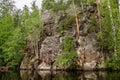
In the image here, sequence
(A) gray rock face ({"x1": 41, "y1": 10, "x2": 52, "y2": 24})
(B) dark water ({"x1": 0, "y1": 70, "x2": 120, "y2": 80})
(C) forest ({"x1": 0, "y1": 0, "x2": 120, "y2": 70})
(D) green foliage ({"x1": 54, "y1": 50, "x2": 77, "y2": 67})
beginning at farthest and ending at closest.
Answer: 1. (A) gray rock face ({"x1": 41, "y1": 10, "x2": 52, "y2": 24})
2. (D) green foliage ({"x1": 54, "y1": 50, "x2": 77, "y2": 67})
3. (C) forest ({"x1": 0, "y1": 0, "x2": 120, "y2": 70})
4. (B) dark water ({"x1": 0, "y1": 70, "x2": 120, "y2": 80})

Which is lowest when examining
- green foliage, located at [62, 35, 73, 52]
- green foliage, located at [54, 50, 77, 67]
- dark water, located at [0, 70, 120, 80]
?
dark water, located at [0, 70, 120, 80]

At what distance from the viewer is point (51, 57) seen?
1903 inches

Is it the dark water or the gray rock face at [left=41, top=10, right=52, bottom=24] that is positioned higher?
the gray rock face at [left=41, top=10, right=52, bottom=24]

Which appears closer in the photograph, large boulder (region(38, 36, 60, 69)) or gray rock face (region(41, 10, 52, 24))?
large boulder (region(38, 36, 60, 69))

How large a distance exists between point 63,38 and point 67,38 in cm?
327

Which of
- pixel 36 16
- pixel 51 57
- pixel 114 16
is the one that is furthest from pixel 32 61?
pixel 114 16

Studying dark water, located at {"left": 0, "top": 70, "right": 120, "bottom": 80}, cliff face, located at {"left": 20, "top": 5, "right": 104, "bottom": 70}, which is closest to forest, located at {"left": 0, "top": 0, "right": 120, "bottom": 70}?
cliff face, located at {"left": 20, "top": 5, "right": 104, "bottom": 70}

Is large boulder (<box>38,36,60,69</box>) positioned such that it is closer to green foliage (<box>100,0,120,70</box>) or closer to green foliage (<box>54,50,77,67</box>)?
green foliage (<box>54,50,77,67</box>)

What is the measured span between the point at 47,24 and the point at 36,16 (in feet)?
8.25

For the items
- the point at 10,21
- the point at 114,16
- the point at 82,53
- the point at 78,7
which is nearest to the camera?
the point at 114,16

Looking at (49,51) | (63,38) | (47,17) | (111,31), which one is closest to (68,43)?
(63,38)

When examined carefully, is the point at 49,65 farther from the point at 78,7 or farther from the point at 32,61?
the point at 78,7

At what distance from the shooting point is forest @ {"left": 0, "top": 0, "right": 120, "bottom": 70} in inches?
1542

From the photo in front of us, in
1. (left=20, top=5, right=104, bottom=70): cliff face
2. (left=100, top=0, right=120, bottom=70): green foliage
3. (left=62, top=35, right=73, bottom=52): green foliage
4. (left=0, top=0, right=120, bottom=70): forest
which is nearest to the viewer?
(left=100, top=0, right=120, bottom=70): green foliage
